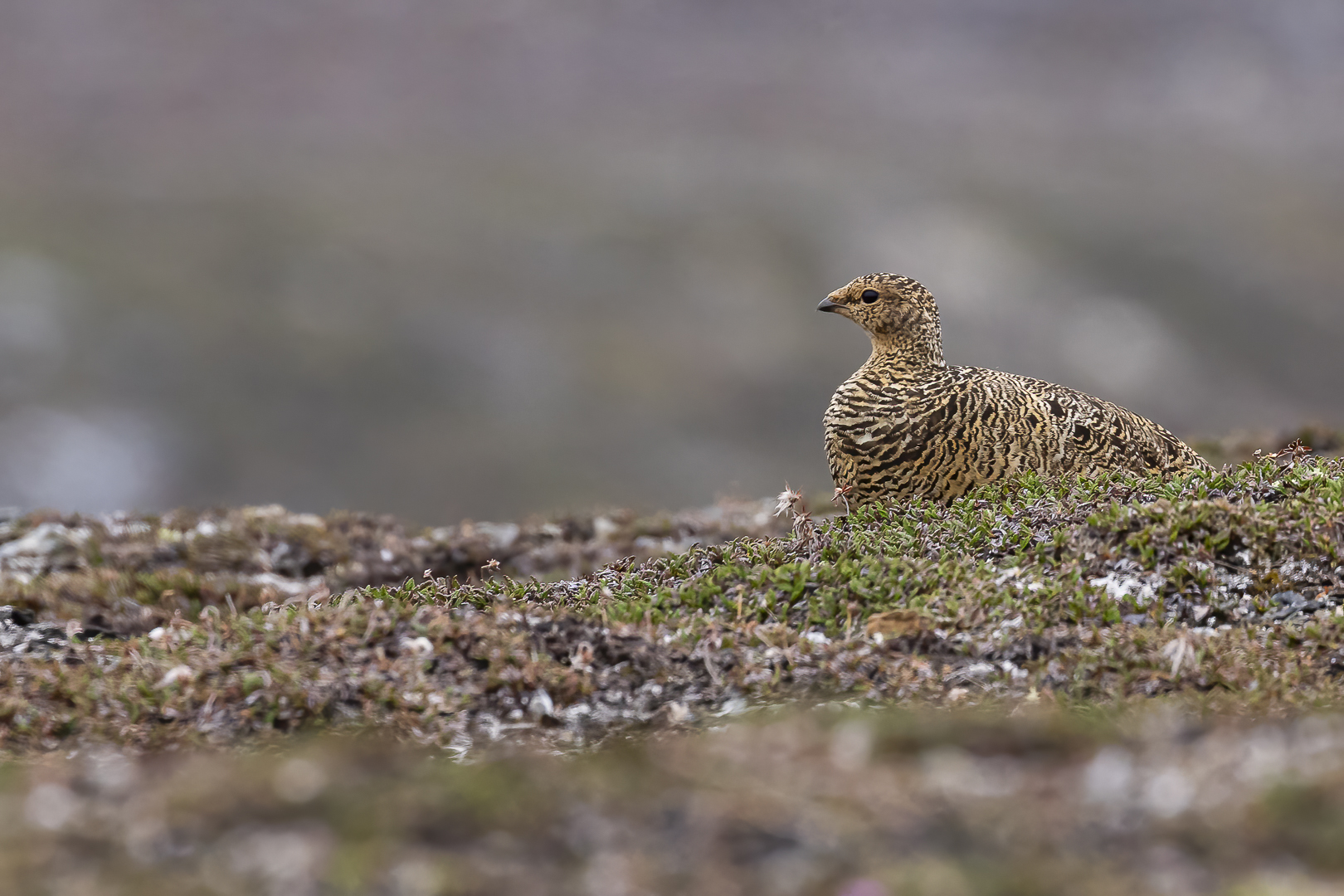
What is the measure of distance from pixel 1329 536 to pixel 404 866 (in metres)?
5.12

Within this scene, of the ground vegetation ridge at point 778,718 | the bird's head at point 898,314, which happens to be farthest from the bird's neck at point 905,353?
the ground vegetation ridge at point 778,718

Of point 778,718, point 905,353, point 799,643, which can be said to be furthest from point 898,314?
point 778,718

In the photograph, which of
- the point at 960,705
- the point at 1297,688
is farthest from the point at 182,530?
the point at 1297,688

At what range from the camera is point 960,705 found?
4.77 metres

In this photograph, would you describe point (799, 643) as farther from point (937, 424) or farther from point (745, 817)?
point (937, 424)

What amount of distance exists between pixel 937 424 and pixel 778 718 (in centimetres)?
441

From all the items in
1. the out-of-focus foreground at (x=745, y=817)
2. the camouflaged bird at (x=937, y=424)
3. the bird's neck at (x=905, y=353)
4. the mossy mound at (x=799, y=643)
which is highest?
the bird's neck at (x=905, y=353)

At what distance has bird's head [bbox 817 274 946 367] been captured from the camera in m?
9.21

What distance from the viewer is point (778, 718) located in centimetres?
441

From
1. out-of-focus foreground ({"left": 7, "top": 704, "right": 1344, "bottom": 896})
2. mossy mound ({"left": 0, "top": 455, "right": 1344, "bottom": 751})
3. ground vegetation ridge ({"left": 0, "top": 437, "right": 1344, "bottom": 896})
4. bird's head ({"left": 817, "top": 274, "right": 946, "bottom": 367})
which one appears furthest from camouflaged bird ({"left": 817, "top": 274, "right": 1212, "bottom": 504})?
out-of-focus foreground ({"left": 7, "top": 704, "right": 1344, "bottom": 896})

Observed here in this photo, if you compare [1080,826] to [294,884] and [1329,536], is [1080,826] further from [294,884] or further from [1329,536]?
[1329,536]

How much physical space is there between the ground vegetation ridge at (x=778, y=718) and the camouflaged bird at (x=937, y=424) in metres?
0.47

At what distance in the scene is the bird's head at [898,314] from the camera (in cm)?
921

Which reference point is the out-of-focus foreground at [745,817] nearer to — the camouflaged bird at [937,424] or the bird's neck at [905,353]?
the camouflaged bird at [937,424]
